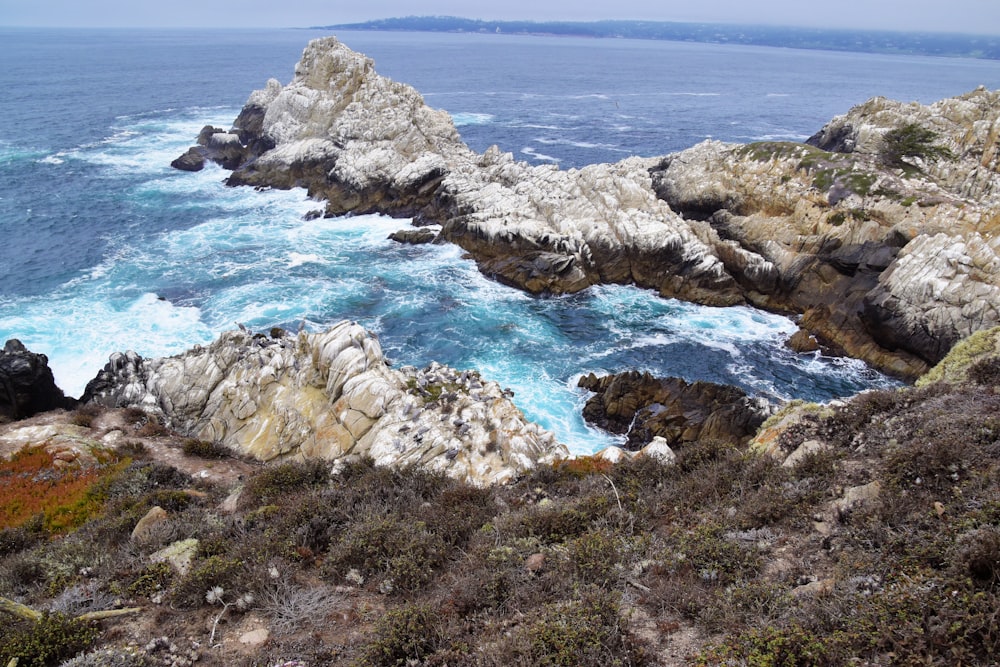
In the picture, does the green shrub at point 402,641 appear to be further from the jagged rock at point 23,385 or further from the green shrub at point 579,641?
the jagged rock at point 23,385

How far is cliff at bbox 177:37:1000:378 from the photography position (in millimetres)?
32438

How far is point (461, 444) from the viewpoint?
1875cm

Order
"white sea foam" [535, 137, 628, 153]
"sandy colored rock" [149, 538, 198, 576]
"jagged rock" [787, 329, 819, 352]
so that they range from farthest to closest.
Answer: "white sea foam" [535, 137, 628, 153]
"jagged rock" [787, 329, 819, 352]
"sandy colored rock" [149, 538, 198, 576]

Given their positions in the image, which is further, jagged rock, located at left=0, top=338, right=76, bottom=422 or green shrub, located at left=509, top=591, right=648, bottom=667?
jagged rock, located at left=0, top=338, right=76, bottom=422

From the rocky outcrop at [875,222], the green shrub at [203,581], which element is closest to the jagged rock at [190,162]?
the rocky outcrop at [875,222]

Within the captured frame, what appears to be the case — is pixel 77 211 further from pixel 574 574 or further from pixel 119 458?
pixel 574 574

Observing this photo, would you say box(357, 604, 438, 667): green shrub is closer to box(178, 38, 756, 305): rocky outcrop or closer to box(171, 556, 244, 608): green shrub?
box(171, 556, 244, 608): green shrub

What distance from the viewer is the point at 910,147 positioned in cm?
4694

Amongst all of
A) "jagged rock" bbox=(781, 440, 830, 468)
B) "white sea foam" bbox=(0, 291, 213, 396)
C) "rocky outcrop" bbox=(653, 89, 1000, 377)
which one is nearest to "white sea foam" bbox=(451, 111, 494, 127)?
"rocky outcrop" bbox=(653, 89, 1000, 377)

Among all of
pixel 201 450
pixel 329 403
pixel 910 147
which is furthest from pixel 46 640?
pixel 910 147

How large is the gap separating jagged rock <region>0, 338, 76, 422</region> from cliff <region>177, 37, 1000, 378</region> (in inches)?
1108

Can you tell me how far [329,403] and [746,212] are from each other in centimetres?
3776

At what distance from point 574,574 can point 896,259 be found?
3586 cm

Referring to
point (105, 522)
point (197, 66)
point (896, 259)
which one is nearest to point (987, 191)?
point (896, 259)
